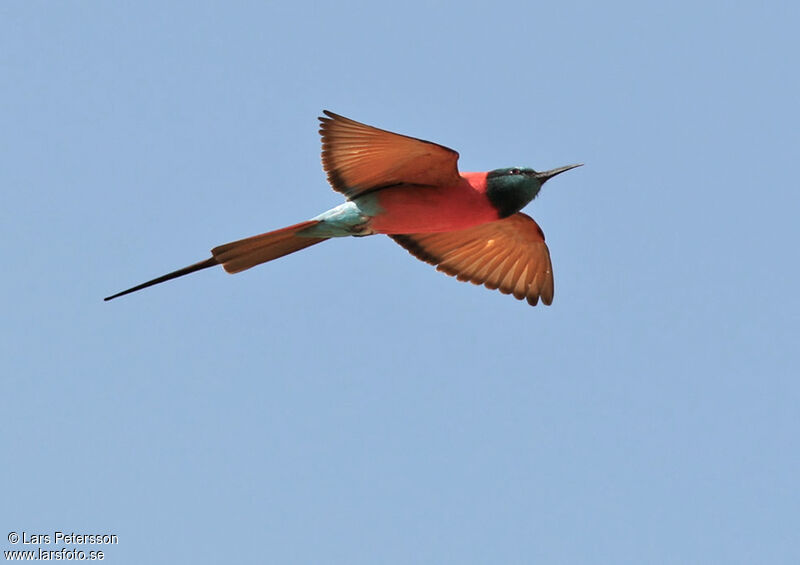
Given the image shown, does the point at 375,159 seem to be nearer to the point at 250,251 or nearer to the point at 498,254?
the point at 250,251

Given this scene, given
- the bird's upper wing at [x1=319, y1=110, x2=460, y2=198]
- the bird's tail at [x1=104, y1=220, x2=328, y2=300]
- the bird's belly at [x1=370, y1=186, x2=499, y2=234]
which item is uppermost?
the bird's upper wing at [x1=319, y1=110, x2=460, y2=198]

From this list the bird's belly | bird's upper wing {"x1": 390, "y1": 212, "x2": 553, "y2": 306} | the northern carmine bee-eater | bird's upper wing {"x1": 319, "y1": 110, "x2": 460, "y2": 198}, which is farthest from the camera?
bird's upper wing {"x1": 390, "y1": 212, "x2": 553, "y2": 306}

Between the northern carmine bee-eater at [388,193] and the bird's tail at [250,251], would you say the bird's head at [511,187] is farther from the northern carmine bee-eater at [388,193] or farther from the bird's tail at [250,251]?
the bird's tail at [250,251]

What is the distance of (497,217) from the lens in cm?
1142

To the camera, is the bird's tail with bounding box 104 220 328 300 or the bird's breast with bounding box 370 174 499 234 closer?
the bird's tail with bounding box 104 220 328 300

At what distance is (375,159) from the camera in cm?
1098

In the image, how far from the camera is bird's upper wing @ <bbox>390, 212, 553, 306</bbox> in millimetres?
12656

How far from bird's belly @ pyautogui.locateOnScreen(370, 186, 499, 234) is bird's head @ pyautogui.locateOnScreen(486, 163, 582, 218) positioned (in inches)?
3.4

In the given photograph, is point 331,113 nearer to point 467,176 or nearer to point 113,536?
point 467,176

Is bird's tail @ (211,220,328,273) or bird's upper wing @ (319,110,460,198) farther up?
bird's upper wing @ (319,110,460,198)

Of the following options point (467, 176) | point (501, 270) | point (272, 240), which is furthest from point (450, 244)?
point (272, 240)

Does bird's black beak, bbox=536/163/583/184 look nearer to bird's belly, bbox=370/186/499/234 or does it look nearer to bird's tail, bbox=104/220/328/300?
bird's belly, bbox=370/186/499/234

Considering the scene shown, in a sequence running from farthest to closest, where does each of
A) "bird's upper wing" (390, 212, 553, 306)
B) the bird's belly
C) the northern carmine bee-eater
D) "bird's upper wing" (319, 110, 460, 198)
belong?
"bird's upper wing" (390, 212, 553, 306) < the bird's belly < the northern carmine bee-eater < "bird's upper wing" (319, 110, 460, 198)

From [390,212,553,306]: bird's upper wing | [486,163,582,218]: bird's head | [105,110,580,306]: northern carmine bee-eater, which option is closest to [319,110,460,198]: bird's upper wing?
[105,110,580,306]: northern carmine bee-eater
